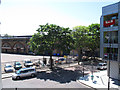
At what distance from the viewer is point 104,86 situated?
56.1 feet

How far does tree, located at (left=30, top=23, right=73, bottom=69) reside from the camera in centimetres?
2641

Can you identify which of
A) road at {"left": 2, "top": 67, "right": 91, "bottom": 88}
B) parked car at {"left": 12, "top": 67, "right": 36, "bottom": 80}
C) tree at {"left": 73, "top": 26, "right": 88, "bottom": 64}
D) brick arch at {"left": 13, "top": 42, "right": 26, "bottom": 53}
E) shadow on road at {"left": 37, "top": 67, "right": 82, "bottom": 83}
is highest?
tree at {"left": 73, "top": 26, "right": 88, "bottom": 64}

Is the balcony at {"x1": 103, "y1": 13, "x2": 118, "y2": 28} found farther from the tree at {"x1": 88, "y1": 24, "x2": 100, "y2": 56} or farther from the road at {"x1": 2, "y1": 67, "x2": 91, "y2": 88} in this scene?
the tree at {"x1": 88, "y1": 24, "x2": 100, "y2": 56}

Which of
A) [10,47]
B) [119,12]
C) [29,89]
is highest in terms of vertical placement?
[119,12]

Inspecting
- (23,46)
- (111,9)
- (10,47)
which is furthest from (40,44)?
(10,47)

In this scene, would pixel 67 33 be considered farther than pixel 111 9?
Yes

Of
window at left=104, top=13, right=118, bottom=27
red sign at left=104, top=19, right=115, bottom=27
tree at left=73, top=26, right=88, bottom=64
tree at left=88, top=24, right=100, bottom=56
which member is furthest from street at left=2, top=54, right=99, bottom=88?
tree at left=88, top=24, right=100, bottom=56

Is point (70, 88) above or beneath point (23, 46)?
beneath

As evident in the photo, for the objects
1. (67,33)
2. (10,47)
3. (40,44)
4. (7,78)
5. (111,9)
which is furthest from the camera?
(10,47)

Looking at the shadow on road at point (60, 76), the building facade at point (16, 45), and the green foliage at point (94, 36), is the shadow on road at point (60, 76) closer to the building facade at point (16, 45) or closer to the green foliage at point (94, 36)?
the green foliage at point (94, 36)

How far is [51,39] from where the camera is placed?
2647 centimetres

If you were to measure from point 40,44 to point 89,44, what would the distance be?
17388 mm

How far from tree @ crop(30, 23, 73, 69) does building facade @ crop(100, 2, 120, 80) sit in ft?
29.3

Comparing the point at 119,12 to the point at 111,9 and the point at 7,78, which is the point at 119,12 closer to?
the point at 111,9
